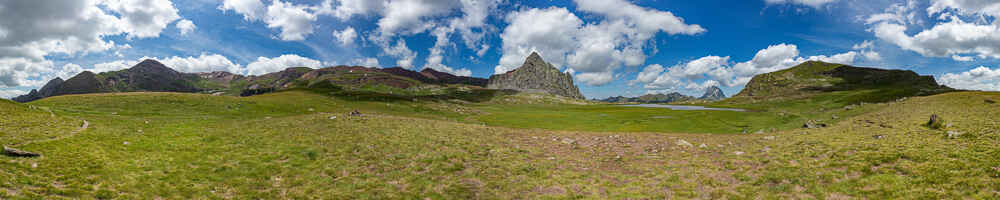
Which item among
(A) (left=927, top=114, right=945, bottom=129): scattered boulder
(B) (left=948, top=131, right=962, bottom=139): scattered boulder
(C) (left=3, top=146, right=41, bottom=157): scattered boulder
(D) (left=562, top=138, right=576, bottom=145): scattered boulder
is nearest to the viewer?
(C) (left=3, top=146, right=41, bottom=157): scattered boulder

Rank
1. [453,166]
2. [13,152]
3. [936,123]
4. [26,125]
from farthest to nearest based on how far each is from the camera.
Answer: [936,123] < [26,125] < [453,166] < [13,152]

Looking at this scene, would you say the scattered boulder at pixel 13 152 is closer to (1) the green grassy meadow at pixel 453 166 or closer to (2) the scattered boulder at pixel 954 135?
(1) the green grassy meadow at pixel 453 166

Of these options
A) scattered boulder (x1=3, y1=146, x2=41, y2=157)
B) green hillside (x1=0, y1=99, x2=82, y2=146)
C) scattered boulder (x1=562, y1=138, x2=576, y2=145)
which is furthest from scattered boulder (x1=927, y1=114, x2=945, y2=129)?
green hillside (x1=0, y1=99, x2=82, y2=146)

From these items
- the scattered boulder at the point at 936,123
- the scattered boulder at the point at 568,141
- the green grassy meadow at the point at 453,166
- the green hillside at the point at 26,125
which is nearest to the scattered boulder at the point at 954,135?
the green grassy meadow at the point at 453,166

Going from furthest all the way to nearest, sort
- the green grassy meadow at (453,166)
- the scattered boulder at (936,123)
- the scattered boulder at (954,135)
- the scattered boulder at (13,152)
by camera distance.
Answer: the scattered boulder at (936,123)
the scattered boulder at (954,135)
the scattered boulder at (13,152)
the green grassy meadow at (453,166)

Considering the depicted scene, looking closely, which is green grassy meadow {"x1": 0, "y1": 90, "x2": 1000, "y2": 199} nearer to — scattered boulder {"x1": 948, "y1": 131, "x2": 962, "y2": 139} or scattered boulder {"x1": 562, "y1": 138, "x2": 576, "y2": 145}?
scattered boulder {"x1": 948, "y1": 131, "x2": 962, "y2": 139}

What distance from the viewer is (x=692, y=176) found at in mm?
16438

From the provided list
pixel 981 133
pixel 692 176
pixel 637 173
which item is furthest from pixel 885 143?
pixel 637 173

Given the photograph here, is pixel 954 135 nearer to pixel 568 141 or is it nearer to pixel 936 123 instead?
pixel 936 123

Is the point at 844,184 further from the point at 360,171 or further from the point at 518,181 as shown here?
the point at 360,171

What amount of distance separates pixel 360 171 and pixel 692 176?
18.3 meters

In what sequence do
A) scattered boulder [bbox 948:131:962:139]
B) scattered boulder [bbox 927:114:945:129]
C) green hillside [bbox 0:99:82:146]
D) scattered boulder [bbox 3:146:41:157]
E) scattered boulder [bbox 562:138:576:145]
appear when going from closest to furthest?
scattered boulder [bbox 3:146:41:157]
green hillside [bbox 0:99:82:146]
scattered boulder [bbox 948:131:962:139]
scattered boulder [bbox 927:114:945:129]
scattered boulder [bbox 562:138:576:145]

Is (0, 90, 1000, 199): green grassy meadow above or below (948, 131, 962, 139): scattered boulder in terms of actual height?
below

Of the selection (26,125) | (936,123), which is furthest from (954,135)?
(26,125)
